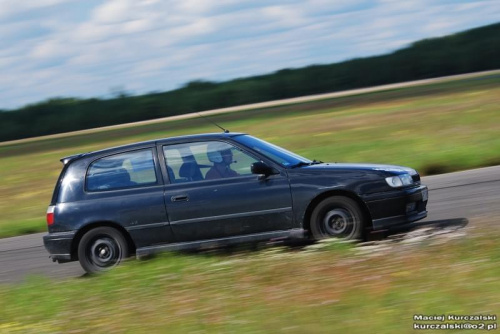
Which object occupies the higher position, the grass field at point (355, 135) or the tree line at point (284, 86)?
the tree line at point (284, 86)

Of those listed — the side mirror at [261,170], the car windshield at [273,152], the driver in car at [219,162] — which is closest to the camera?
the side mirror at [261,170]

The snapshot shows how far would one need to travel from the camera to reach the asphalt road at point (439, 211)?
1101cm

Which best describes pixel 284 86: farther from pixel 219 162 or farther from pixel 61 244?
pixel 61 244

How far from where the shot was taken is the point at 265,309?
644cm

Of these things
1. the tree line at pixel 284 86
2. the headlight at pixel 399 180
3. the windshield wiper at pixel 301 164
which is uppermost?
the tree line at pixel 284 86

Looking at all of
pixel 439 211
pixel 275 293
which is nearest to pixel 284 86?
pixel 439 211

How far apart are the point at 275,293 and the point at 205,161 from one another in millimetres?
3430

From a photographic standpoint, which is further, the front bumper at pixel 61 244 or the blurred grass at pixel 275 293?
the front bumper at pixel 61 244

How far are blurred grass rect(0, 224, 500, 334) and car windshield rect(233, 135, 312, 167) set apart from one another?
61.5 inches

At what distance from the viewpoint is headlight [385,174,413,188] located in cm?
969

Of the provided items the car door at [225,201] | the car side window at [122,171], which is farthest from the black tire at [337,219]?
the car side window at [122,171]

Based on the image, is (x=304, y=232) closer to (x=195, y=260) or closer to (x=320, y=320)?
(x=195, y=260)

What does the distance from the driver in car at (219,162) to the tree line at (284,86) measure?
35.9 meters

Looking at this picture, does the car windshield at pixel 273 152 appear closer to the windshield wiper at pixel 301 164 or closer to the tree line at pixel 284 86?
the windshield wiper at pixel 301 164
